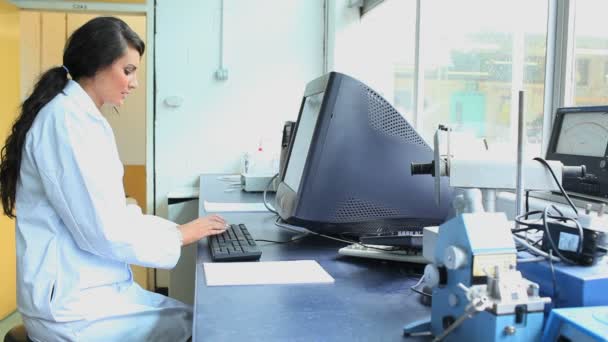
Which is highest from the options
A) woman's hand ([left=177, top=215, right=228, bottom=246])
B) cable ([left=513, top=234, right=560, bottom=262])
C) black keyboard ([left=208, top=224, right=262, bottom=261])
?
cable ([left=513, top=234, right=560, bottom=262])

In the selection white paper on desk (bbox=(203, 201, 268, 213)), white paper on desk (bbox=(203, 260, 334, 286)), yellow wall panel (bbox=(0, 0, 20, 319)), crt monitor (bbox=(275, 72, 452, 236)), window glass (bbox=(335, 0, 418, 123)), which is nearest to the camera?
white paper on desk (bbox=(203, 260, 334, 286))

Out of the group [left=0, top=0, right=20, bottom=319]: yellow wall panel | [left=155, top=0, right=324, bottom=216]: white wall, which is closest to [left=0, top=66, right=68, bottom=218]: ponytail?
[left=0, top=0, right=20, bottom=319]: yellow wall panel

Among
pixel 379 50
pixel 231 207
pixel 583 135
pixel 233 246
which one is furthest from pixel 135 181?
pixel 583 135

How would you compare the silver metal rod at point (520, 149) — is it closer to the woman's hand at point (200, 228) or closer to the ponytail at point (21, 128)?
the woman's hand at point (200, 228)

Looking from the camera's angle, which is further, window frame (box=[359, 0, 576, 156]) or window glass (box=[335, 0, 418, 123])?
window glass (box=[335, 0, 418, 123])

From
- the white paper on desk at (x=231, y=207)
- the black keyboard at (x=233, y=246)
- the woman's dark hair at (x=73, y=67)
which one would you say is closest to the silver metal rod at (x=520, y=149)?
the black keyboard at (x=233, y=246)

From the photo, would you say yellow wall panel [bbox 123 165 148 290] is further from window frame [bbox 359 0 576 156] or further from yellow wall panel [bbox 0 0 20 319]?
window frame [bbox 359 0 576 156]

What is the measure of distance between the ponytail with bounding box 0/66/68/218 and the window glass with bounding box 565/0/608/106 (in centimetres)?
144

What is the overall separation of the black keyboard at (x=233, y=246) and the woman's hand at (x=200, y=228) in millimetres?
24

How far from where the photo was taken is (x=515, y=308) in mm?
680

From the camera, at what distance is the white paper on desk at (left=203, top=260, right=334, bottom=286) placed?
45.0 inches

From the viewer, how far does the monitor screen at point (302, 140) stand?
4.85ft

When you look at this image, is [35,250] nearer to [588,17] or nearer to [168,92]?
[588,17]

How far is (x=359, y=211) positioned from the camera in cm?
144
